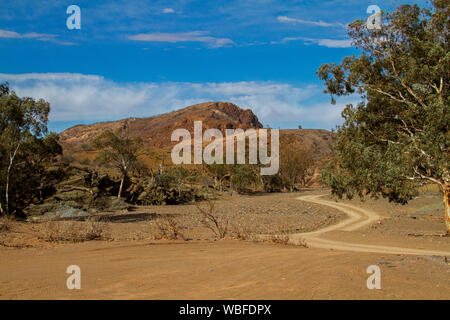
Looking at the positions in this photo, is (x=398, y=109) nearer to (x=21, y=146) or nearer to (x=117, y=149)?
(x=21, y=146)

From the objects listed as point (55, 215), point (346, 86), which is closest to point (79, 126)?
point (55, 215)

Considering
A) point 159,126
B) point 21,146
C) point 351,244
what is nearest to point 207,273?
point 351,244

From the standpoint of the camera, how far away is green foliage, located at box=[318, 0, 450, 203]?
1402 centimetres

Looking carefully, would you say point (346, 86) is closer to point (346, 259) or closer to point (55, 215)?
point (346, 259)

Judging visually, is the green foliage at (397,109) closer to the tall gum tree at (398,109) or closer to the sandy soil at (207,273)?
the tall gum tree at (398,109)

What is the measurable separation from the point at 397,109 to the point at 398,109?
40 millimetres

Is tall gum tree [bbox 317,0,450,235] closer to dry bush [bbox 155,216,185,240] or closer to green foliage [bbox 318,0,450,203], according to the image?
green foliage [bbox 318,0,450,203]

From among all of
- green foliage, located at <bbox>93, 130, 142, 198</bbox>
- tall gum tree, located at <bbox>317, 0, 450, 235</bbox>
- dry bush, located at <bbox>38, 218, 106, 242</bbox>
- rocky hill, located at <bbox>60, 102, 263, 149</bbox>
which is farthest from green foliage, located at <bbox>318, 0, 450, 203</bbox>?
rocky hill, located at <bbox>60, 102, 263, 149</bbox>

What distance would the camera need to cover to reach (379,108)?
16.8 metres

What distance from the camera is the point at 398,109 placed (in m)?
16.2

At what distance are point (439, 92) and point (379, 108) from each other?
2.73 metres

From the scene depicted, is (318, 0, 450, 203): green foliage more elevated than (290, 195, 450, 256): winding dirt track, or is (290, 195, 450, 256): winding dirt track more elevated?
(318, 0, 450, 203): green foliage

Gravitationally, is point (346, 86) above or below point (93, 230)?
above

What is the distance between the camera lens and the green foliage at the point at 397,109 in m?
14.0
